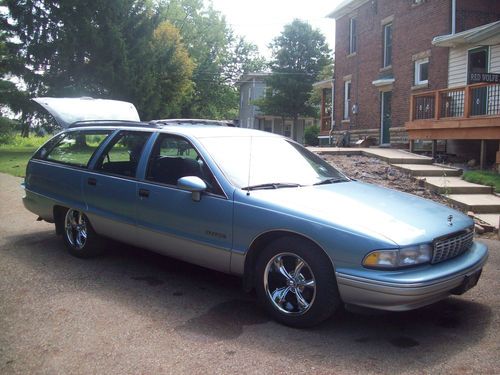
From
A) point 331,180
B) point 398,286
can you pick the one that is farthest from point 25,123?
point 398,286

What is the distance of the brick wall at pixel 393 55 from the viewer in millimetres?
17344

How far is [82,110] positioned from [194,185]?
457 centimetres

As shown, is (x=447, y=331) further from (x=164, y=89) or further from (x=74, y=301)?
(x=164, y=89)

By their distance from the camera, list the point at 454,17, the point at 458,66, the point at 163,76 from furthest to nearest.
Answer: the point at 163,76
the point at 454,17
the point at 458,66

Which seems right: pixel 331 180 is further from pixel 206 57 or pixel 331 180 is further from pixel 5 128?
pixel 206 57

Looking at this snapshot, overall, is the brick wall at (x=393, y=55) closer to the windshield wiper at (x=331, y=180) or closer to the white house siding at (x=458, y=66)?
the white house siding at (x=458, y=66)

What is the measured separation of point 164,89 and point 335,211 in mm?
29026

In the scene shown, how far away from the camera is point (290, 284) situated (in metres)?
3.97

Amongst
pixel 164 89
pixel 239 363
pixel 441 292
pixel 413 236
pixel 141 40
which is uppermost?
pixel 141 40

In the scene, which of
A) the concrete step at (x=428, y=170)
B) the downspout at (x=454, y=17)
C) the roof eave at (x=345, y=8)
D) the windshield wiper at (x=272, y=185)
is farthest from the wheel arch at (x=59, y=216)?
the roof eave at (x=345, y=8)

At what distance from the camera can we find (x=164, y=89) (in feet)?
104

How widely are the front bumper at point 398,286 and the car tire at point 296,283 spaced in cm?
14

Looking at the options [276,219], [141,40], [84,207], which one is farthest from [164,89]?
[276,219]

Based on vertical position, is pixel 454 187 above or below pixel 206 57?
below
